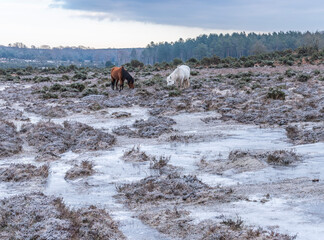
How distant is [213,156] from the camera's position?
784 centimetres

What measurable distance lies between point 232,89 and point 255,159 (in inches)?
465

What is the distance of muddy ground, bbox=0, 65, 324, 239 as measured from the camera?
4.15 metres

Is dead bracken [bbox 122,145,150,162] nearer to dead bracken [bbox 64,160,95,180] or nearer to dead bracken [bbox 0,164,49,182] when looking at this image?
dead bracken [bbox 64,160,95,180]

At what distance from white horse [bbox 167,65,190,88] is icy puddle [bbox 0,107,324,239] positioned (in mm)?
8068

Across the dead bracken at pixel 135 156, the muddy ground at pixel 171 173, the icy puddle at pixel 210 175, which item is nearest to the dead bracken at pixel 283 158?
the muddy ground at pixel 171 173

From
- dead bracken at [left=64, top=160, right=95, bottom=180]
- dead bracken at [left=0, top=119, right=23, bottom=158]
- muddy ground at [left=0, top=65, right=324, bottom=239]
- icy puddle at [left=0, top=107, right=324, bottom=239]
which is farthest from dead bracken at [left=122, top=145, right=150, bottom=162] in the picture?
dead bracken at [left=0, top=119, right=23, bottom=158]

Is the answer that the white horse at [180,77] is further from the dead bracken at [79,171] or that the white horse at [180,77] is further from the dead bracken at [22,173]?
the dead bracken at [22,173]

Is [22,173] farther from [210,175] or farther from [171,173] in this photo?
[210,175]

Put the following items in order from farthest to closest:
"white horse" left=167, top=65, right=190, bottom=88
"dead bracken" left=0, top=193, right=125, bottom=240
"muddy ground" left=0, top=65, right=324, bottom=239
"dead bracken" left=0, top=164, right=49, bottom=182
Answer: "white horse" left=167, top=65, right=190, bottom=88 → "dead bracken" left=0, top=164, right=49, bottom=182 → "muddy ground" left=0, top=65, right=324, bottom=239 → "dead bracken" left=0, top=193, right=125, bottom=240

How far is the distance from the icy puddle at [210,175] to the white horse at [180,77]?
26.5 ft

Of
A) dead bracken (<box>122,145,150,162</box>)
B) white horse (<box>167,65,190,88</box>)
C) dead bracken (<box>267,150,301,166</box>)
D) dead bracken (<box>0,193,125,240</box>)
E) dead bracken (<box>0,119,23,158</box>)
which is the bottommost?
dead bracken (<box>0,119,23,158</box>)

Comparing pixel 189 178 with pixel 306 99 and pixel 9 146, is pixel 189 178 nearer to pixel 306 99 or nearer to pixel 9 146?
pixel 9 146

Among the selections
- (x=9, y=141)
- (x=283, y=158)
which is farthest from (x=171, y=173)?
(x=9, y=141)

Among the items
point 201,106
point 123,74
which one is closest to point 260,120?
point 201,106
